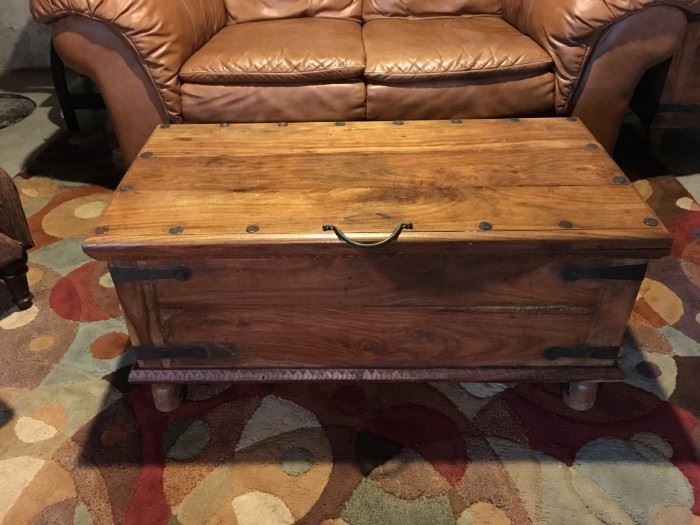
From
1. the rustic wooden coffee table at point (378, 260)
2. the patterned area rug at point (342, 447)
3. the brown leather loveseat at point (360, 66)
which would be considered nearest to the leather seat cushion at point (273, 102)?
the brown leather loveseat at point (360, 66)

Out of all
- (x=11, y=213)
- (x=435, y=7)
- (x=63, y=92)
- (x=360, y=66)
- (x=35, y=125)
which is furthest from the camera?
(x=35, y=125)

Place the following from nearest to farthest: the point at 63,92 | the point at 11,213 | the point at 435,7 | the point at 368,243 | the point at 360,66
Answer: the point at 368,243, the point at 11,213, the point at 360,66, the point at 435,7, the point at 63,92

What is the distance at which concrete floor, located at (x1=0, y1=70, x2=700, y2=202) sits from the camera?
2092mm

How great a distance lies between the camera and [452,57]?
1.59m

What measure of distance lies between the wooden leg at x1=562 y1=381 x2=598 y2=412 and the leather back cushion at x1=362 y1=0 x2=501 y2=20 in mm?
1286

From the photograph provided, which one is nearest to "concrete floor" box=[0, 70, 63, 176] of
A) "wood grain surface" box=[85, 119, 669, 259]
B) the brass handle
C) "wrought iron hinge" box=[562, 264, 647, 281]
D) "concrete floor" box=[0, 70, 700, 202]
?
"concrete floor" box=[0, 70, 700, 202]

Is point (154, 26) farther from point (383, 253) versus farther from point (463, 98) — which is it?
point (383, 253)

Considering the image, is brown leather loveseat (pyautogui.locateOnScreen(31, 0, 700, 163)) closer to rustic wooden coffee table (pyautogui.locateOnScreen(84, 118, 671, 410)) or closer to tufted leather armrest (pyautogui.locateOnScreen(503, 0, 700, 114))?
tufted leather armrest (pyautogui.locateOnScreen(503, 0, 700, 114))

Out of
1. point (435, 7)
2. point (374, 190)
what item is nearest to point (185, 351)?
point (374, 190)

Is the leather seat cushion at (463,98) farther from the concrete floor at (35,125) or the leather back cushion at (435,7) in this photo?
the concrete floor at (35,125)

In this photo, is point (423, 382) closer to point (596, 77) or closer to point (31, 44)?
point (596, 77)

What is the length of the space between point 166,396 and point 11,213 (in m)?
0.61

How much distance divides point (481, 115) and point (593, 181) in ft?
1.93

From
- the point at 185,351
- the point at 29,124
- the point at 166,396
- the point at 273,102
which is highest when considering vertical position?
the point at 273,102
